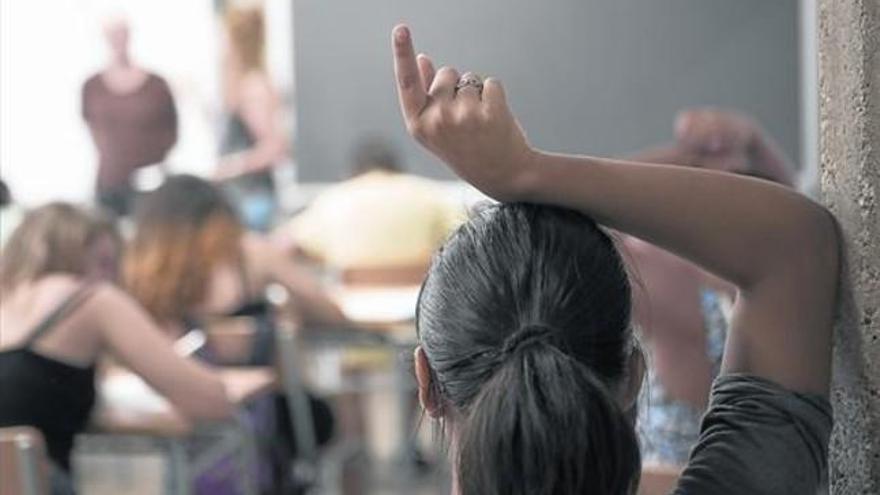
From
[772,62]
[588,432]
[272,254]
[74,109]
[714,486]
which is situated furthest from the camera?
[74,109]

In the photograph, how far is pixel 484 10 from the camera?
9430 millimetres

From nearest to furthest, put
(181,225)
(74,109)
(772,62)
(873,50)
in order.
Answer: (873,50), (181,225), (772,62), (74,109)

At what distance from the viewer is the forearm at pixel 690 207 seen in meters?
1.43

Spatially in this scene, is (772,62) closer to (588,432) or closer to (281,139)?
(281,139)

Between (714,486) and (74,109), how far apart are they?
29.1 feet

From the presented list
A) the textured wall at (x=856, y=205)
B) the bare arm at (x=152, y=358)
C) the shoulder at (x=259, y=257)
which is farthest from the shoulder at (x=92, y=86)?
the textured wall at (x=856, y=205)

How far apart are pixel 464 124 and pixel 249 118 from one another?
7.86 meters

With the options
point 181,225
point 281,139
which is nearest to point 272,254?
point 181,225

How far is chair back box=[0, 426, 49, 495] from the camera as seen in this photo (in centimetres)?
348

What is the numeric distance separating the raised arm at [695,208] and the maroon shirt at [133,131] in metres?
6.64

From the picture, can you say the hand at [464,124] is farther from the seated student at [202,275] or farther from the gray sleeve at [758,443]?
the seated student at [202,275]

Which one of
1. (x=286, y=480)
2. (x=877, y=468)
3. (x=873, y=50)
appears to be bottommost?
(x=286, y=480)

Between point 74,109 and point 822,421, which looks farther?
point 74,109

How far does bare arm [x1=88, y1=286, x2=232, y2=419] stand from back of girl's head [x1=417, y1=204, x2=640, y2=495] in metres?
2.85
